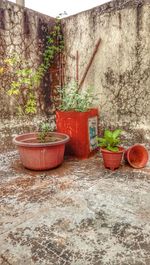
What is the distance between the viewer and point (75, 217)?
1.57 m

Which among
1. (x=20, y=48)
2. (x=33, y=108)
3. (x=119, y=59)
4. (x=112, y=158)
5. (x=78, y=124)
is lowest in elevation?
(x=112, y=158)

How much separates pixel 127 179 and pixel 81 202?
2.16 ft

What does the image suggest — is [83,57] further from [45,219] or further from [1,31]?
[45,219]

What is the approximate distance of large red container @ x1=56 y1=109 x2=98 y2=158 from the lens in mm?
2818

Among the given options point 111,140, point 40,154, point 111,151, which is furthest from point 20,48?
point 111,151

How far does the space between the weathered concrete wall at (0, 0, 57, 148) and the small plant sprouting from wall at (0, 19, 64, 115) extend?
0.05 metres

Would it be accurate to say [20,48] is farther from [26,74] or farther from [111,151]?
[111,151]

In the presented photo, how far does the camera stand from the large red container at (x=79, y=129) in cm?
282

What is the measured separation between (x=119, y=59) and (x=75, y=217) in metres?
2.30

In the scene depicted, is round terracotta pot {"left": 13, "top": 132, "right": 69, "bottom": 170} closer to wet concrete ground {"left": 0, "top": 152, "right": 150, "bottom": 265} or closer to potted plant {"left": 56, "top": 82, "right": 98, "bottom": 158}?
wet concrete ground {"left": 0, "top": 152, "right": 150, "bottom": 265}

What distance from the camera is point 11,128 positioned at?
3324 mm

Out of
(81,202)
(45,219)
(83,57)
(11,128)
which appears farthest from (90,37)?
(45,219)

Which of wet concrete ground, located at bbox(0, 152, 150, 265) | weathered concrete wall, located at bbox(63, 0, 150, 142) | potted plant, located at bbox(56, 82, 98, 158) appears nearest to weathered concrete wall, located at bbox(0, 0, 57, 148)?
weathered concrete wall, located at bbox(63, 0, 150, 142)

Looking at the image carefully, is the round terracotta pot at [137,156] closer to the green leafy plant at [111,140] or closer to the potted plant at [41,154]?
the green leafy plant at [111,140]
